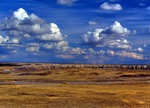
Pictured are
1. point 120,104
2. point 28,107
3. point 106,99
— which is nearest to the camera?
point 28,107

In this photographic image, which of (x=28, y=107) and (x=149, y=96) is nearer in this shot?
(x=28, y=107)

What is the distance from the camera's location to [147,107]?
43938 mm

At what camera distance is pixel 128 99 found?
1976 inches

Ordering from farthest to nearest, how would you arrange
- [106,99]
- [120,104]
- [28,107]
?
1. [106,99]
2. [120,104]
3. [28,107]

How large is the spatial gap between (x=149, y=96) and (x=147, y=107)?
9715mm

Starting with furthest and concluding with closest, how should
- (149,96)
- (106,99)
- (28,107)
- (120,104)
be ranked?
1. (149,96)
2. (106,99)
3. (120,104)
4. (28,107)

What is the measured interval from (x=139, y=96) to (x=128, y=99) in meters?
4.02

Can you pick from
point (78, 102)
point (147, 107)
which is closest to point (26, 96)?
point (78, 102)

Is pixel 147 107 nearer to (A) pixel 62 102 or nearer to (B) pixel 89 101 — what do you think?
(B) pixel 89 101

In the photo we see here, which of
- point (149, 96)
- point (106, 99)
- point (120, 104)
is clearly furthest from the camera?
point (149, 96)

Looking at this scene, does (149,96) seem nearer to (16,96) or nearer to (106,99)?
(106,99)

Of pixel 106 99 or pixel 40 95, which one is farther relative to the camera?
pixel 40 95

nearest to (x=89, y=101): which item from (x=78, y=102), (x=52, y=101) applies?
(x=78, y=102)

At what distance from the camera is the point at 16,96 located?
5228 cm
